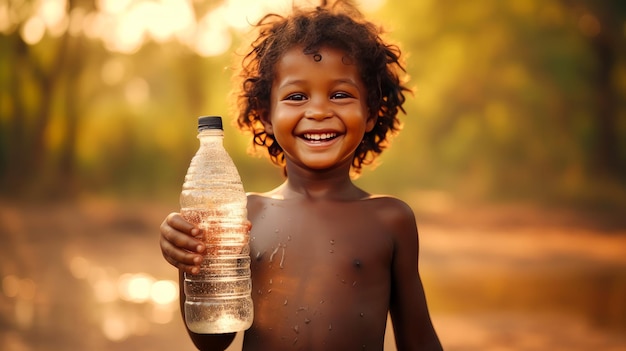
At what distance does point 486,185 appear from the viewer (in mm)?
12852

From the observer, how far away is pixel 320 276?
2.03 metres

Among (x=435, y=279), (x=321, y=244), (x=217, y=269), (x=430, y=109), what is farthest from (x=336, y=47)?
(x=430, y=109)

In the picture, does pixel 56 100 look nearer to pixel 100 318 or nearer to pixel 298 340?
pixel 100 318

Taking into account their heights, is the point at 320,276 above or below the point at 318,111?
below

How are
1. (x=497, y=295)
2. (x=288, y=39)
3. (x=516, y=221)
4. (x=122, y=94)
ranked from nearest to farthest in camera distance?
(x=288, y=39) < (x=497, y=295) < (x=516, y=221) < (x=122, y=94)

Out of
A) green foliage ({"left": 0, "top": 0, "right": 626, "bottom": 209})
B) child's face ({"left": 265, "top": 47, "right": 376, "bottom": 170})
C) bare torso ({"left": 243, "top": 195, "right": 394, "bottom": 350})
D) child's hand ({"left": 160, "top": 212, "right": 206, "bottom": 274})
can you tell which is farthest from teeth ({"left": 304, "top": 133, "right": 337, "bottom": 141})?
green foliage ({"left": 0, "top": 0, "right": 626, "bottom": 209})

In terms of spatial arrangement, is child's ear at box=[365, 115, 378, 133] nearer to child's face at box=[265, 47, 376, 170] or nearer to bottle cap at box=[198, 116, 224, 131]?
child's face at box=[265, 47, 376, 170]

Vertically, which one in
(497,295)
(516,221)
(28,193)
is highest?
(28,193)

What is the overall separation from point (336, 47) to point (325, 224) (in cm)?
47

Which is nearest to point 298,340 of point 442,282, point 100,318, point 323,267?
point 323,267

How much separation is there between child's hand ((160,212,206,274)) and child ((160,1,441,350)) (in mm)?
24

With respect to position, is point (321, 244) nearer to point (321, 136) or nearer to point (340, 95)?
point (321, 136)

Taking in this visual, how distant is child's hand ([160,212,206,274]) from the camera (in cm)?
183

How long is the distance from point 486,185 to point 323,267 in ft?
36.6
